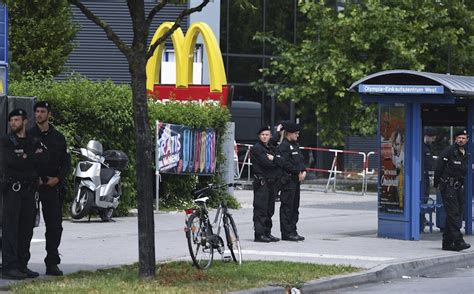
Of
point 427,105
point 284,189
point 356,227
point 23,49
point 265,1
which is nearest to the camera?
point 284,189

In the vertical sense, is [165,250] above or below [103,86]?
below

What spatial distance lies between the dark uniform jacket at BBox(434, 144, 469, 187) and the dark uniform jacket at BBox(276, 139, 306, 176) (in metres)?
2.08

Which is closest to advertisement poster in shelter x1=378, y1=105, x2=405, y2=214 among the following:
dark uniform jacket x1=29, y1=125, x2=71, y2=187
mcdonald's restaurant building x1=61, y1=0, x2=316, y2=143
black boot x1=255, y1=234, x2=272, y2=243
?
black boot x1=255, y1=234, x2=272, y2=243

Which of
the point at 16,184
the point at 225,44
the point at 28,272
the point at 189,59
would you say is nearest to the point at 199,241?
the point at 28,272

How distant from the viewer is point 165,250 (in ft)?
50.2

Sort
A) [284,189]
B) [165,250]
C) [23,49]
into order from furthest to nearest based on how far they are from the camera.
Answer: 1. [23,49]
2. [284,189]
3. [165,250]

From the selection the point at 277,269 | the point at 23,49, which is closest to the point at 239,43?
the point at 23,49

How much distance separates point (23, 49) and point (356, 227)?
12.2 m

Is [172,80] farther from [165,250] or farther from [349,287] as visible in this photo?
[349,287]

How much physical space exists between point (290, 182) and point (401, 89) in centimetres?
229

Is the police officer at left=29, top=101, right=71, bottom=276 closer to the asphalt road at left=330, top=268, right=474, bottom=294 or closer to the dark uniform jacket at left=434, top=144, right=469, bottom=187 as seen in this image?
the asphalt road at left=330, top=268, right=474, bottom=294

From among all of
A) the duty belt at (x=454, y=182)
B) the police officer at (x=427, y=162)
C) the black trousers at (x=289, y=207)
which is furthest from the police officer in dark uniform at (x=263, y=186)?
the police officer at (x=427, y=162)

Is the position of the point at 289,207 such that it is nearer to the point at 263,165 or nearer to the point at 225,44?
the point at 263,165

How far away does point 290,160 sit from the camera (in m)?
17.0
